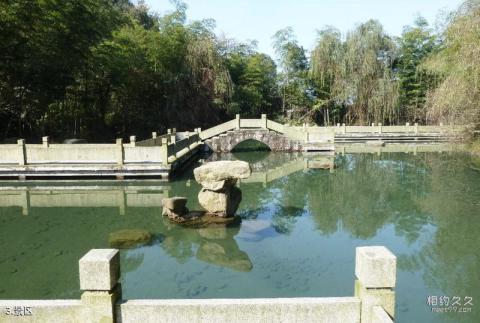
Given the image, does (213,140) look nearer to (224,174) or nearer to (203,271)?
(224,174)

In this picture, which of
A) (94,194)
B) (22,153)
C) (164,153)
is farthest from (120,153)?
(22,153)

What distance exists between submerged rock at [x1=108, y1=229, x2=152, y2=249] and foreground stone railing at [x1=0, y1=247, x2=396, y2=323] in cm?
487

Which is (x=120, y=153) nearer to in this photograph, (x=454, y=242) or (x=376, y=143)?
(x=454, y=242)

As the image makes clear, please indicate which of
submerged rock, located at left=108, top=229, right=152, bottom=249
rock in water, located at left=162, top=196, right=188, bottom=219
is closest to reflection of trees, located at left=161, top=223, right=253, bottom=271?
rock in water, located at left=162, top=196, right=188, bottom=219

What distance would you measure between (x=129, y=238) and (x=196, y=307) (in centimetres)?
564

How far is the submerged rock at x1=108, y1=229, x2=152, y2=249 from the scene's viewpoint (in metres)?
7.88

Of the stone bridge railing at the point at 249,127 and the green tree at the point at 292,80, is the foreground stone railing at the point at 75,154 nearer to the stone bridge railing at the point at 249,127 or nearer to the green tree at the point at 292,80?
the stone bridge railing at the point at 249,127

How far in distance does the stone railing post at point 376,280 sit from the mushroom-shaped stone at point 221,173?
228 inches

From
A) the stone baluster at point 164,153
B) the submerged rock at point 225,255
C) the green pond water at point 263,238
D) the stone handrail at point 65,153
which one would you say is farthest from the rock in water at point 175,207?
the stone handrail at point 65,153

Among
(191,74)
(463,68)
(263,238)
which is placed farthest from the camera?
(191,74)

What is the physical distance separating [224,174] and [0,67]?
15.2 meters

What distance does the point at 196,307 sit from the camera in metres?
2.93

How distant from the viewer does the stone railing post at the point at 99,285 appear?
2.86 m

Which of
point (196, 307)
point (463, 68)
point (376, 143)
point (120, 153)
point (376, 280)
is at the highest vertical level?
point (463, 68)
